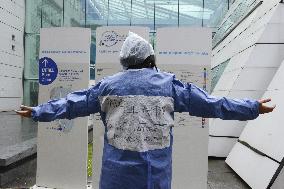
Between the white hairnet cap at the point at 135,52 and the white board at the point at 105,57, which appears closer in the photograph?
the white hairnet cap at the point at 135,52

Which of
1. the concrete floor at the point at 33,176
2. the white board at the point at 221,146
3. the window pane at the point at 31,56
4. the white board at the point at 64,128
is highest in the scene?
the window pane at the point at 31,56

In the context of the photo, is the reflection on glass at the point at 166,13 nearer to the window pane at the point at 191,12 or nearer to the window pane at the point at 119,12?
the window pane at the point at 191,12

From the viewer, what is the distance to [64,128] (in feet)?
16.5

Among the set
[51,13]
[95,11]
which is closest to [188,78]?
[95,11]

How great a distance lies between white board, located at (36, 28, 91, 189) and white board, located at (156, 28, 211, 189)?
117 cm

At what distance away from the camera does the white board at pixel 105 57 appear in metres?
4.77

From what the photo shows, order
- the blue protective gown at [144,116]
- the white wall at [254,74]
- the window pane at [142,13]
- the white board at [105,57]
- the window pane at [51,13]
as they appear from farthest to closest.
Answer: the window pane at [51,13], the window pane at [142,13], the white wall at [254,74], the white board at [105,57], the blue protective gown at [144,116]

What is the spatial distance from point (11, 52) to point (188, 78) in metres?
16.5

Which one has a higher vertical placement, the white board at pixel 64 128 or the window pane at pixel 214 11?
the window pane at pixel 214 11

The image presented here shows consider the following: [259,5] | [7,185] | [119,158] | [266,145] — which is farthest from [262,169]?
[259,5]

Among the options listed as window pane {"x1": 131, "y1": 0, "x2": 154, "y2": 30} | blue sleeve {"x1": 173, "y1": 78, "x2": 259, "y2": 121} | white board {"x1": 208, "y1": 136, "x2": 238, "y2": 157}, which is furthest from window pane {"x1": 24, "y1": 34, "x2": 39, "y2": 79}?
blue sleeve {"x1": 173, "y1": 78, "x2": 259, "y2": 121}

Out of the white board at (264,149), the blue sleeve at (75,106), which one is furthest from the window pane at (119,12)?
the blue sleeve at (75,106)

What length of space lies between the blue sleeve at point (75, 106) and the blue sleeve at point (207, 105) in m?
0.66

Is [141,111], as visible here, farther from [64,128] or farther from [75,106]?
[64,128]
